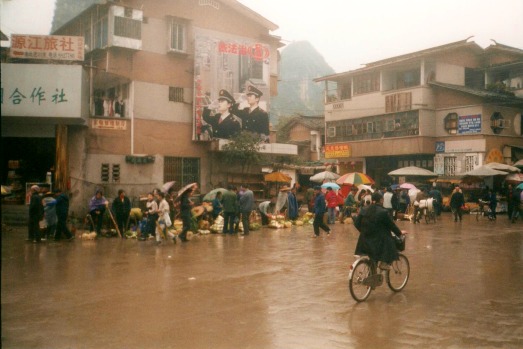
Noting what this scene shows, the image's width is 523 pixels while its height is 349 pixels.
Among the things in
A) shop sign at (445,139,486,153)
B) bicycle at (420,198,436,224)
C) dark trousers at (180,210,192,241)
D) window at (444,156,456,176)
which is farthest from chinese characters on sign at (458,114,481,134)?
dark trousers at (180,210,192,241)

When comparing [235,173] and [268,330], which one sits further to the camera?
[235,173]

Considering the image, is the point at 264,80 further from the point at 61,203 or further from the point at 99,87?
the point at 61,203

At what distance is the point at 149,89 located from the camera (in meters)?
24.6

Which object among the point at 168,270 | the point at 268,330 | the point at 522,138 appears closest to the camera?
the point at 268,330

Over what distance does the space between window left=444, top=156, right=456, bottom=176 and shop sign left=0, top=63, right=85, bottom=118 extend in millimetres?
24326

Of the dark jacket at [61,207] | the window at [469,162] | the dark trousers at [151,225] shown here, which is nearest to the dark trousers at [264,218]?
the dark trousers at [151,225]

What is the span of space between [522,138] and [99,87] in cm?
2770

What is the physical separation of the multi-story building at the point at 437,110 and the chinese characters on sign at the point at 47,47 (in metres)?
23.2

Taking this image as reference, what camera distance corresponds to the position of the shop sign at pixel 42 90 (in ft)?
65.0

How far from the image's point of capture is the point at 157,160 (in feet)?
80.8

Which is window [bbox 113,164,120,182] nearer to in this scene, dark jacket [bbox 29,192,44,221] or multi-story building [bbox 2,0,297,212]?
multi-story building [bbox 2,0,297,212]

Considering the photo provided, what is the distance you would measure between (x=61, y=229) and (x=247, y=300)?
10.2 m

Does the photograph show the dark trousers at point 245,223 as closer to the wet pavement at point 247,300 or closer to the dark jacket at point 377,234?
the wet pavement at point 247,300

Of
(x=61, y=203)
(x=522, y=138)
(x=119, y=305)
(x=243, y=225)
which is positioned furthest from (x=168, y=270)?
(x=522, y=138)
